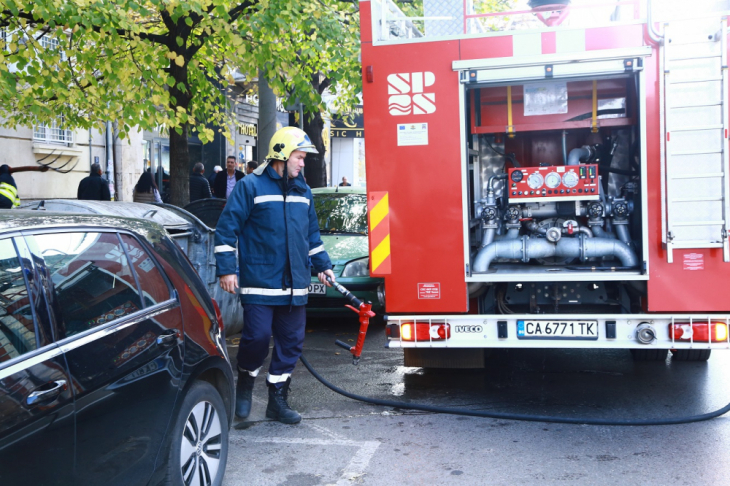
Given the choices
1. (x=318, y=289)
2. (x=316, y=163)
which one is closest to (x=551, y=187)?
(x=318, y=289)

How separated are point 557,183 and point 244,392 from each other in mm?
2645

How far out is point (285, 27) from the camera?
9133 millimetres

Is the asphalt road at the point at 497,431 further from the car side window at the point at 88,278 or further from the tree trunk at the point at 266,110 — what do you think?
the tree trunk at the point at 266,110

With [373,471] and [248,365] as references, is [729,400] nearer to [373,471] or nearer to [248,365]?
[373,471]

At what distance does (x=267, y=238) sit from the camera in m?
5.32

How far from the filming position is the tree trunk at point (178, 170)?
10930 millimetres

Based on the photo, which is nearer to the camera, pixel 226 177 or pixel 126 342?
pixel 126 342

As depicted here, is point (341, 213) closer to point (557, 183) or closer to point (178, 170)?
point (178, 170)

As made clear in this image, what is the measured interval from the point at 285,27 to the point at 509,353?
446 centimetres

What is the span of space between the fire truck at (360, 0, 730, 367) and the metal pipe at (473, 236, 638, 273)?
11 mm

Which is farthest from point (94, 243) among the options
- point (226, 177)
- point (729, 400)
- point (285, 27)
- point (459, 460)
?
point (226, 177)

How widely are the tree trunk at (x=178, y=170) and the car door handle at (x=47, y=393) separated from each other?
8.38m

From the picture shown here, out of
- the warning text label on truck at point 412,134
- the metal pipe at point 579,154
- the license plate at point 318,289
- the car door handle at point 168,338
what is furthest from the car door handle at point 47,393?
the license plate at point 318,289

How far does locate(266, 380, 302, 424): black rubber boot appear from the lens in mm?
5438
